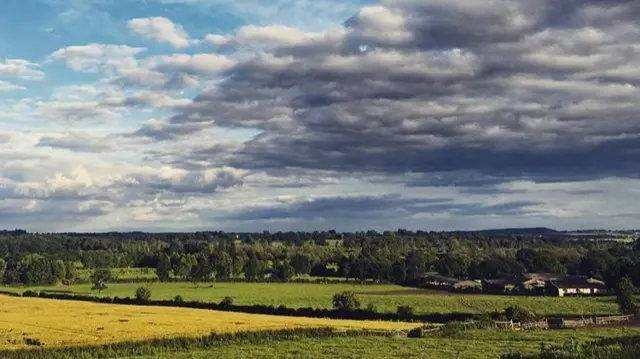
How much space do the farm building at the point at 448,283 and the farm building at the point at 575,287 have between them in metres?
17.3

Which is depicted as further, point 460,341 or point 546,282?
point 546,282

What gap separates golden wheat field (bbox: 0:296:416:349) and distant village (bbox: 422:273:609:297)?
63490mm

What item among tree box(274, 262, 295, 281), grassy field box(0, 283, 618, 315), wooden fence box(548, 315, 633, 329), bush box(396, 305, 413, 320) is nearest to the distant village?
grassy field box(0, 283, 618, 315)

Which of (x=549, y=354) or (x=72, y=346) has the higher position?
(x=549, y=354)

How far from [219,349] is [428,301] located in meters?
65.2

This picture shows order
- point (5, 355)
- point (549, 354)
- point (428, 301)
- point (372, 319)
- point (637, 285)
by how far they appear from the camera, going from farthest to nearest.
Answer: point (637, 285), point (428, 301), point (372, 319), point (5, 355), point (549, 354)

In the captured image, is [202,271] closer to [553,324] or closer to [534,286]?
[534,286]

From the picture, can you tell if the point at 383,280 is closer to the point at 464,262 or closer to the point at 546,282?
the point at 464,262

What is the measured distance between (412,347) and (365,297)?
71.3 meters

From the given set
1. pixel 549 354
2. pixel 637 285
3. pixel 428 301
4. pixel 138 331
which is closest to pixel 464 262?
pixel 637 285

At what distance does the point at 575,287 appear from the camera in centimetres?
14262

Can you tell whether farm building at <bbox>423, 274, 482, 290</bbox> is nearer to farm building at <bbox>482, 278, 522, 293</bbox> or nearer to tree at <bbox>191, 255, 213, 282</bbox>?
farm building at <bbox>482, 278, 522, 293</bbox>

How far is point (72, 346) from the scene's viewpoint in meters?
62.8

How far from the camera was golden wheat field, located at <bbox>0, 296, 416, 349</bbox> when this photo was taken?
7156 cm
